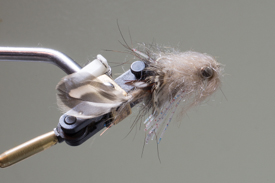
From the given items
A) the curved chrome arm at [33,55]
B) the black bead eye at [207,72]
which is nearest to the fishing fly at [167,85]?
the black bead eye at [207,72]

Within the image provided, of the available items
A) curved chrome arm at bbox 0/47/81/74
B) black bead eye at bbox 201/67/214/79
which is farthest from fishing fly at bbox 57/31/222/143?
curved chrome arm at bbox 0/47/81/74

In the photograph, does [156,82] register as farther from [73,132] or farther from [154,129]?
[73,132]

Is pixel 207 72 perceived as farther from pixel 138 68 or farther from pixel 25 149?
pixel 25 149

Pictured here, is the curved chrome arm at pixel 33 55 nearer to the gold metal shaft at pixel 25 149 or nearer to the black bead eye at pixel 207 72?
the gold metal shaft at pixel 25 149

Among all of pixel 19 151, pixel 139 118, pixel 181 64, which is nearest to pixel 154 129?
pixel 139 118

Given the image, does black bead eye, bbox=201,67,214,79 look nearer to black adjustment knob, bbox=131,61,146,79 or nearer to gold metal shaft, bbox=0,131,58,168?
black adjustment knob, bbox=131,61,146,79

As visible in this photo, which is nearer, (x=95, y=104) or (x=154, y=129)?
(x=95, y=104)

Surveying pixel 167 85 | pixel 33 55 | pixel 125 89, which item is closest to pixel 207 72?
pixel 167 85
